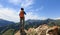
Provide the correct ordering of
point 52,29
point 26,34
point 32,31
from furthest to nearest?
point 32,31 → point 26,34 → point 52,29

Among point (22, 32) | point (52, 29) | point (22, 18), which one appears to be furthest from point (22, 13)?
point (52, 29)

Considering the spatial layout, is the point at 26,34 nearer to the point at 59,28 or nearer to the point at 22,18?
the point at 22,18

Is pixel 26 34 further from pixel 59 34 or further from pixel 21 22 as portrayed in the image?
pixel 59 34

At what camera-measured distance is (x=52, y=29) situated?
86.5 feet

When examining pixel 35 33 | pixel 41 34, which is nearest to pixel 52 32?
pixel 41 34

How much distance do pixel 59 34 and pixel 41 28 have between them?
5.59 metres

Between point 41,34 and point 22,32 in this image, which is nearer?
point 22,32

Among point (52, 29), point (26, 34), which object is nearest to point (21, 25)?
point (26, 34)

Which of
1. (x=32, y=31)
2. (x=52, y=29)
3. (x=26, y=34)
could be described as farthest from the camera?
(x=32, y=31)

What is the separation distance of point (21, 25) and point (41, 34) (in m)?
4.59

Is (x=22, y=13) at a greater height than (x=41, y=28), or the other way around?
(x=22, y=13)

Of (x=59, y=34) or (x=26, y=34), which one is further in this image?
(x=26, y=34)

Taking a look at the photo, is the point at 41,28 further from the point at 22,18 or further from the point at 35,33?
the point at 22,18

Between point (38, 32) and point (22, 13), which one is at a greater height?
point (22, 13)
